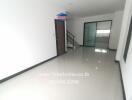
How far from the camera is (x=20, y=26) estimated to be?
8.95 ft

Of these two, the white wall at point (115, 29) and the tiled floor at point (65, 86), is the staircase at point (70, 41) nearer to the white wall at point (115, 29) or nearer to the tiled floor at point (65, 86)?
the white wall at point (115, 29)

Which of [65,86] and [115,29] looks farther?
[115,29]

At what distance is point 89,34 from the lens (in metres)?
7.03

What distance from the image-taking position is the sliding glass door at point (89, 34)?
6785mm

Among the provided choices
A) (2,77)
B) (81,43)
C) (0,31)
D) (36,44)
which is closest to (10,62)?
(2,77)

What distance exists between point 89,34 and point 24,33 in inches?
216

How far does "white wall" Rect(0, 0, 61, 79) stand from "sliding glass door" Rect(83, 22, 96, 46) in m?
3.66

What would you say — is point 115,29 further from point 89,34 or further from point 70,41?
point 70,41

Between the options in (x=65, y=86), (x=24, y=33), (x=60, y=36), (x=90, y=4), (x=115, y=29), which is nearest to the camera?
(x=65, y=86)

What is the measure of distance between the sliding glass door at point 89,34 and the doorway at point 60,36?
9.02ft

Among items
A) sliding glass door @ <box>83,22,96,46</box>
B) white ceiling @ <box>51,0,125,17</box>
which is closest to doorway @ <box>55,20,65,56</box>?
white ceiling @ <box>51,0,125,17</box>

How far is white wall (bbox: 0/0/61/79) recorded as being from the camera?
2.37 m

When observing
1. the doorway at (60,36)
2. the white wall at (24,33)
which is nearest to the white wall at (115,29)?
the doorway at (60,36)

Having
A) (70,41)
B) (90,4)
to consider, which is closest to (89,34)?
(70,41)
